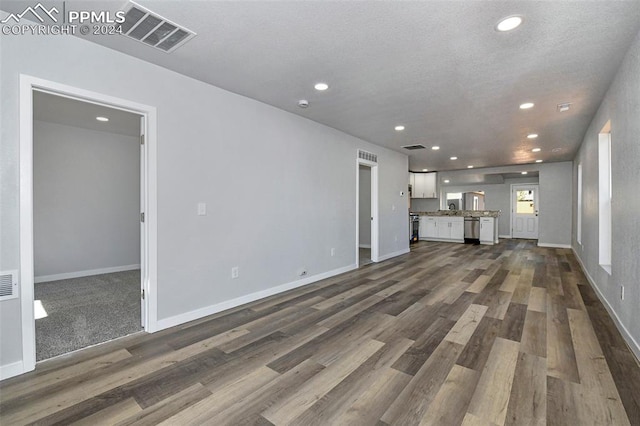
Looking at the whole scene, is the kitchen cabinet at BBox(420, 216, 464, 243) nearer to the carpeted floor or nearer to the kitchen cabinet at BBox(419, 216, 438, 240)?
the kitchen cabinet at BBox(419, 216, 438, 240)

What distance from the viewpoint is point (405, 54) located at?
262 centimetres

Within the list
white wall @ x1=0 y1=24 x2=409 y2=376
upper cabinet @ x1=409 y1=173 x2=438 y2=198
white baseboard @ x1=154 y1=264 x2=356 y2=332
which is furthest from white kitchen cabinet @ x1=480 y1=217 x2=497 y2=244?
white baseboard @ x1=154 y1=264 x2=356 y2=332

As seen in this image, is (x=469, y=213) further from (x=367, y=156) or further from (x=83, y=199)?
(x=83, y=199)

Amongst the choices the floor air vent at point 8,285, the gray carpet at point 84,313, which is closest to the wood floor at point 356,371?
the gray carpet at point 84,313

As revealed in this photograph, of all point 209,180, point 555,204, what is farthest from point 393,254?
point 555,204

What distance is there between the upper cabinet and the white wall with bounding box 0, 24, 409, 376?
6.72m

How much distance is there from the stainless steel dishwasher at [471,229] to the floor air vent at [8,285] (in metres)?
10.5

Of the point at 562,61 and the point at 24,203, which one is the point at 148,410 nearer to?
the point at 24,203

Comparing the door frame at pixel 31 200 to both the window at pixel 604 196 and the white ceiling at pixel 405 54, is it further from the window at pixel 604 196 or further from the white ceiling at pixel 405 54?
the window at pixel 604 196

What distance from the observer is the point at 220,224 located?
3.42m

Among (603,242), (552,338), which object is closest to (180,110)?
(552,338)

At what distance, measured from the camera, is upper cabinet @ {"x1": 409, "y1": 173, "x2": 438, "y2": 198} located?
35.6 feet

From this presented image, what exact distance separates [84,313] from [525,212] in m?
13.0

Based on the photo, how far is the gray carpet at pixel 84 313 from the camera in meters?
2.64
